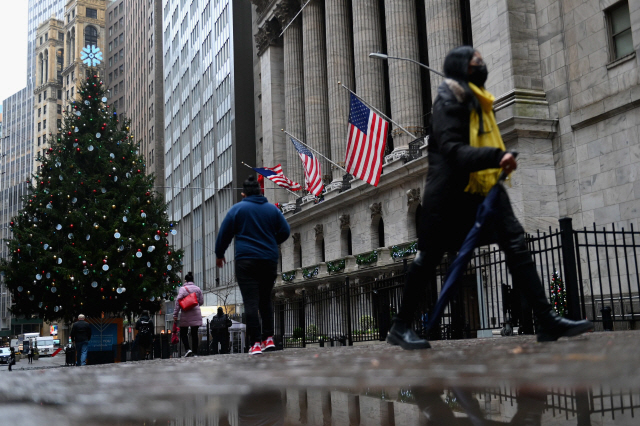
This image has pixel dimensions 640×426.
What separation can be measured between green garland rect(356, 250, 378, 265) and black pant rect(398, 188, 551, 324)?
30345 mm

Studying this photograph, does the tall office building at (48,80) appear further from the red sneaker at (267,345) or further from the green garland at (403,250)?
the red sneaker at (267,345)

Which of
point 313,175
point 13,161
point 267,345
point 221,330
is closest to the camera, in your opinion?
point 267,345

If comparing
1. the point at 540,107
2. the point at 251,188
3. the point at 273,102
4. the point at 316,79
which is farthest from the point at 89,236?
the point at 273,102

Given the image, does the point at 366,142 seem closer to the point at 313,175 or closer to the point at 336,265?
the point at 313,175

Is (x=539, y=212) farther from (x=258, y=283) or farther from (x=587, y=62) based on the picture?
(x=258, y=283)

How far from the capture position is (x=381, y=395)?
2930 millimetres

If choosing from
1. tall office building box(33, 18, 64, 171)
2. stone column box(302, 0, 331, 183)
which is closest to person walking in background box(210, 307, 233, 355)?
stone column box(302, 0, 331, 183)

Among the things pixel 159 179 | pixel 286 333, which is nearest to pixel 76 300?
pixel 286 333

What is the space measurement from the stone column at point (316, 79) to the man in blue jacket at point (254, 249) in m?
35.4

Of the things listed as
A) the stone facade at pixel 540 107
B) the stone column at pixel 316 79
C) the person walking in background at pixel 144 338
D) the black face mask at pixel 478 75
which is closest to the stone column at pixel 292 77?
the stone column at pixel 316 79

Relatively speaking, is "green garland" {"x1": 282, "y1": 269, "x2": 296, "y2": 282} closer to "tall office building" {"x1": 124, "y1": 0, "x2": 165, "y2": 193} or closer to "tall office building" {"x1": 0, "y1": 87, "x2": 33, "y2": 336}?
"tall office building" {"x1": 124, "y1": 0, "x2": 165, "y2": 193}

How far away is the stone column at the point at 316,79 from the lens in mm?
44438

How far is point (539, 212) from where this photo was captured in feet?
79.2

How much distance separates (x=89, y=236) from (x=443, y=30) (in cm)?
1783
